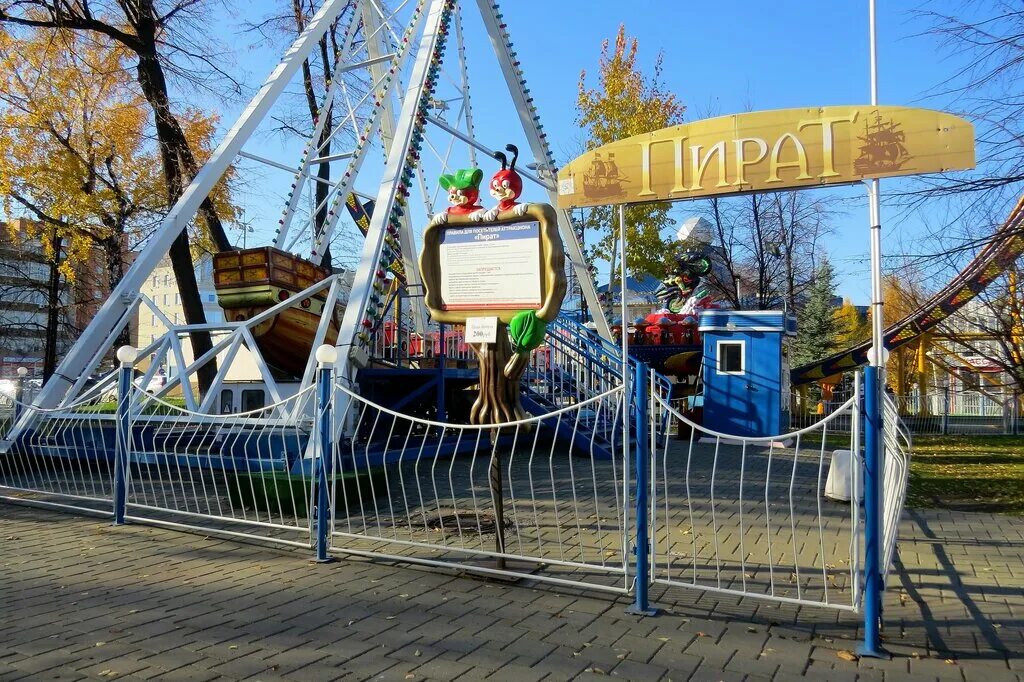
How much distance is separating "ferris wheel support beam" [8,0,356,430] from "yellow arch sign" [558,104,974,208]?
27.8 feet

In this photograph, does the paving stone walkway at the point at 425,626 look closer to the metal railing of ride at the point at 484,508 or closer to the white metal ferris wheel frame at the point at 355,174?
the metal railing of ride at the point at 484,508

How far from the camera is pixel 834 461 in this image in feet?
28.7

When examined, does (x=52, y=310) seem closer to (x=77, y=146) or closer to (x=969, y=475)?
(x=77, y=146)

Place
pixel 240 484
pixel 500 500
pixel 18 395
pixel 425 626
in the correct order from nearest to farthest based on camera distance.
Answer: pixel 425 626 → pixel 500 500 → pixel 240 484 → pixel 18 395

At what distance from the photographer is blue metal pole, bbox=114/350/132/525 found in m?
7.35

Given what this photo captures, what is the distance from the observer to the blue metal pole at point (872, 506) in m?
4.08

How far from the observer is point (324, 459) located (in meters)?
6.03

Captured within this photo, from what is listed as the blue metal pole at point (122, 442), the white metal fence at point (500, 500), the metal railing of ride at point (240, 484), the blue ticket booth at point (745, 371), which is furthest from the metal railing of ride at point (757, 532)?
the blue metal pole at point (122, 442)

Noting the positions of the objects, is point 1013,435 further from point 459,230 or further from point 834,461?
point 459,230

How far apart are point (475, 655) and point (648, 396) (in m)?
1.88

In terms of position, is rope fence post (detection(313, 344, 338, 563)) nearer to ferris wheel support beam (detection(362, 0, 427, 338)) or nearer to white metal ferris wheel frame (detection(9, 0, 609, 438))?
white metal ferris wheel frame (detection(9, 0, 609, 438))

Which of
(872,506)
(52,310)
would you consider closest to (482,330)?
(872,506)

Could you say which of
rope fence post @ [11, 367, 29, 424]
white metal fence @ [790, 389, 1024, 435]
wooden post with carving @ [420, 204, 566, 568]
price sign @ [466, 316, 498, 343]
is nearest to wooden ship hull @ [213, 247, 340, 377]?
rope fence post @ [11, 367, 29, 424]

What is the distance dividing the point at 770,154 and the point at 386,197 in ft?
23.4
